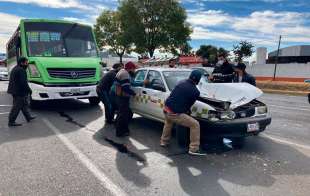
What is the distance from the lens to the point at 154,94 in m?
6.64

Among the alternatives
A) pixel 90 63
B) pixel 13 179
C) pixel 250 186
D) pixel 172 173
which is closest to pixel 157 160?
pixel 172 173

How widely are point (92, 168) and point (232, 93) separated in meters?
2.99

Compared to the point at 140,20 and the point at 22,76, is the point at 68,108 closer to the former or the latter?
the point at 22,76

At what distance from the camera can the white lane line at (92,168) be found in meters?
3.70

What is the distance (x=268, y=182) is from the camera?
4.04 meters

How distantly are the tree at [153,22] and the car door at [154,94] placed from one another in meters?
34.1

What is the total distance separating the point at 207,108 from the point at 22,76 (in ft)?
15.7

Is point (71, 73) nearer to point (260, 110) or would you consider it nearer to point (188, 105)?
point (188, 105)

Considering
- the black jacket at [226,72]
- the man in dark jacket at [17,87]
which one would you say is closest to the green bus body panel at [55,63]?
the man in dark jacket at [17,87]

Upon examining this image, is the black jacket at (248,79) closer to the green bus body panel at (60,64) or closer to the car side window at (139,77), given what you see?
the car side window at (139,77)

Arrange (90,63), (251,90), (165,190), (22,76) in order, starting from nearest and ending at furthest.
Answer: (165,190)
(251,90)
(22,76)
(90,63)

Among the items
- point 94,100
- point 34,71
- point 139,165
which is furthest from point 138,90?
point 34,71

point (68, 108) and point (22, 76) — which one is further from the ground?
point (22, 76)

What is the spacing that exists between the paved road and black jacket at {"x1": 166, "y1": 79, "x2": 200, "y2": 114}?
836mm
